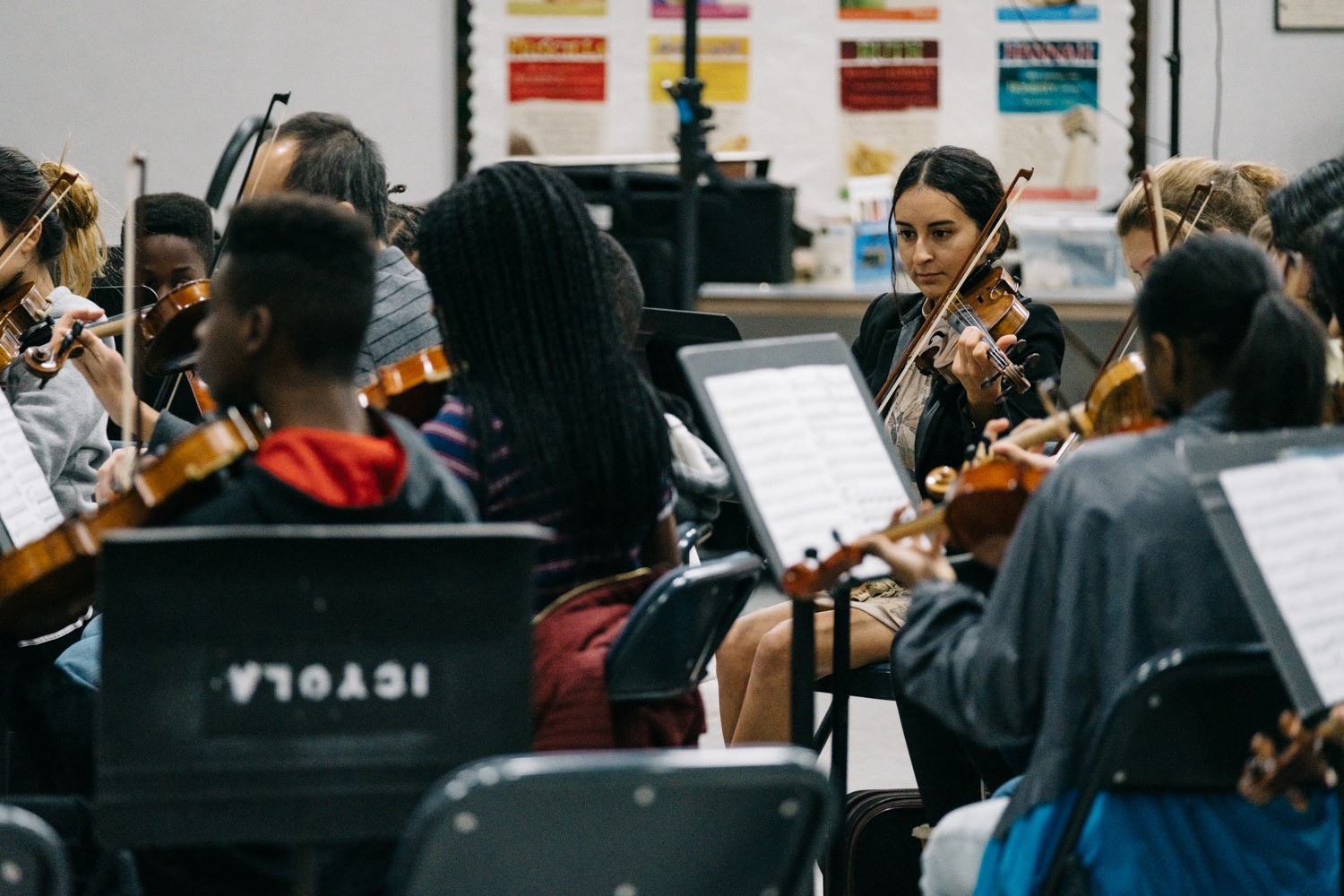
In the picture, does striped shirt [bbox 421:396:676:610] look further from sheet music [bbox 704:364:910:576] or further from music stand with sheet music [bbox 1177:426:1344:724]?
music stand with sheet music [bbox 1177:426:1344:724]

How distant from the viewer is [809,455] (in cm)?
170

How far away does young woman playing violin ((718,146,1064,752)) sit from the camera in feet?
7.51

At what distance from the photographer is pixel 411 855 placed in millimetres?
1116

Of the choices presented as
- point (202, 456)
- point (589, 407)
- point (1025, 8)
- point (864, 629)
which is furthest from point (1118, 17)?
point (202, 456)

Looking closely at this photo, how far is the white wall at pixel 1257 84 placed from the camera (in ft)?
16.8

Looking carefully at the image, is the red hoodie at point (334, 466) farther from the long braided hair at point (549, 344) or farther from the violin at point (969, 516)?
the violin at point (969, 516)

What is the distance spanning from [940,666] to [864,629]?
0.75m

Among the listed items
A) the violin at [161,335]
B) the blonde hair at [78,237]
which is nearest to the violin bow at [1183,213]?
the violin at [161,335]

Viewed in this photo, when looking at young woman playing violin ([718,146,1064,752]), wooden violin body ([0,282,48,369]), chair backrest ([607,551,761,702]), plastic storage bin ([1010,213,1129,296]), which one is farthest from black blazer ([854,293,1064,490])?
plastic storage bin ([1010,213,1129,296])

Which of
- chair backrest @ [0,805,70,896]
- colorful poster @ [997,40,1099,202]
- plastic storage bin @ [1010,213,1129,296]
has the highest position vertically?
colorful poster @ [997,40,1099,202]

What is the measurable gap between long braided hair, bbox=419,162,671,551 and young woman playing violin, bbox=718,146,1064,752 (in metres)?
0.67

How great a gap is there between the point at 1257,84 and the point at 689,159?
2.16 meters

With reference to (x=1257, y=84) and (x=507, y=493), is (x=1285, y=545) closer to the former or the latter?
(x=507, y=493)

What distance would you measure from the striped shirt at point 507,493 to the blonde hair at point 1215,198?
1.23 m
